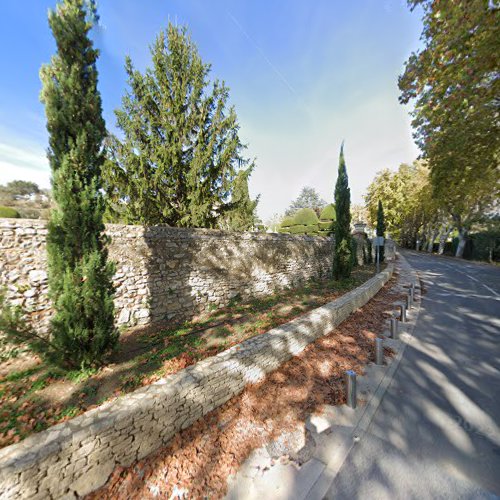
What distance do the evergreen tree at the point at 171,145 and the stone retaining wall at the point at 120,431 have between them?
7.30 metres

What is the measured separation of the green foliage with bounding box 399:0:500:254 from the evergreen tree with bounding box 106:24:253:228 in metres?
7.42

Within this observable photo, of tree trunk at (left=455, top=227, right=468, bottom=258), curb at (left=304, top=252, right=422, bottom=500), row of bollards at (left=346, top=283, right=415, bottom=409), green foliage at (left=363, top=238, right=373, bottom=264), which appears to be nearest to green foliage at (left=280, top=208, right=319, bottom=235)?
green foliage at (left=363, top=238, right=373, bottom=264)

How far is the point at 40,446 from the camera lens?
1.96 metres

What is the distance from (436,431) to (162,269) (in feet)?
21.8

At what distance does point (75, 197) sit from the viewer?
11.5ft

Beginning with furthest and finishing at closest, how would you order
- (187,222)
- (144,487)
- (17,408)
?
(187,222)
(17,408)
(144,487)

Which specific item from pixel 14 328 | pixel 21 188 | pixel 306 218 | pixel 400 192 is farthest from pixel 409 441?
pixel 21 188

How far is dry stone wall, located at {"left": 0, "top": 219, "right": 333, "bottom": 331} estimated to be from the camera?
4633 millimetres

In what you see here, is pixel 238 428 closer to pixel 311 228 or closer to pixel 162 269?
pixel 162 269

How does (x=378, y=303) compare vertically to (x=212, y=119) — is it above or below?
below

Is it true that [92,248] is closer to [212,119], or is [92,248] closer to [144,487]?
[144,487]

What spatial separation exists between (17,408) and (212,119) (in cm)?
1124

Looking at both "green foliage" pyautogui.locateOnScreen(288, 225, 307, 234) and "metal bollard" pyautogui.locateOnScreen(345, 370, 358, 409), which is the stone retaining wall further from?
"green foliage" pyautogui.locateOnScreen(288, 225, 307, 234)

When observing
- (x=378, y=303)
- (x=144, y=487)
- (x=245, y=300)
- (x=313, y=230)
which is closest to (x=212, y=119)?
(x=245, y=300)
